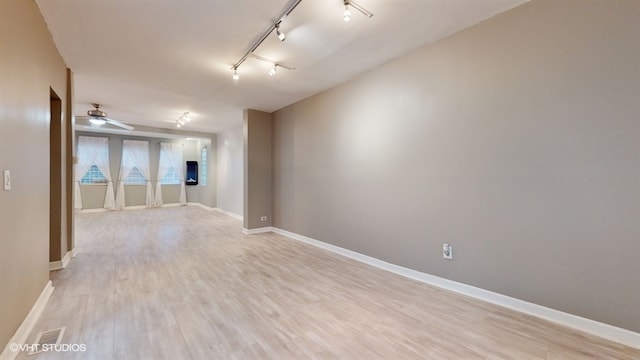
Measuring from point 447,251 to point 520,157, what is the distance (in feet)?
3.72

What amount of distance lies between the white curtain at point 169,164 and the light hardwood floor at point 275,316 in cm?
595

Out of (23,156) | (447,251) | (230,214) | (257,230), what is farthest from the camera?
(230,214)

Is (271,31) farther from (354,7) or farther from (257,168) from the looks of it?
(257,168)

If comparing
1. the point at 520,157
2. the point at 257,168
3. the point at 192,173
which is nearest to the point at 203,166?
the point at 192,173

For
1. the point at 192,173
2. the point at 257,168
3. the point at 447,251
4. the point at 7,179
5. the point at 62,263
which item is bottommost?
the point at 62,263

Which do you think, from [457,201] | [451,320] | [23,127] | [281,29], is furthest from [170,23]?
[451,320]

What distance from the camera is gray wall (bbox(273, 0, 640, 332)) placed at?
6.22 ft

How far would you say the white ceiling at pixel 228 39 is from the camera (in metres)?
2.30

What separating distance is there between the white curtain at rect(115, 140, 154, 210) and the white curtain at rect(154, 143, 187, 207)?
0.86 feet

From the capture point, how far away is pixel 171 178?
975 cm

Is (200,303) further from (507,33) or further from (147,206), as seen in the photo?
(147,206)

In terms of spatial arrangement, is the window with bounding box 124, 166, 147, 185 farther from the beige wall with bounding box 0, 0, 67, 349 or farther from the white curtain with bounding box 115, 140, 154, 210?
the beige wall with bounding box 0, 0, 67, 349

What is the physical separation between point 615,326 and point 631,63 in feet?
6.04

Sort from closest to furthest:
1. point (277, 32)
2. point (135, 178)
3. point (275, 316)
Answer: point (275, 316) → point (277, 32) → point (135, 178)
